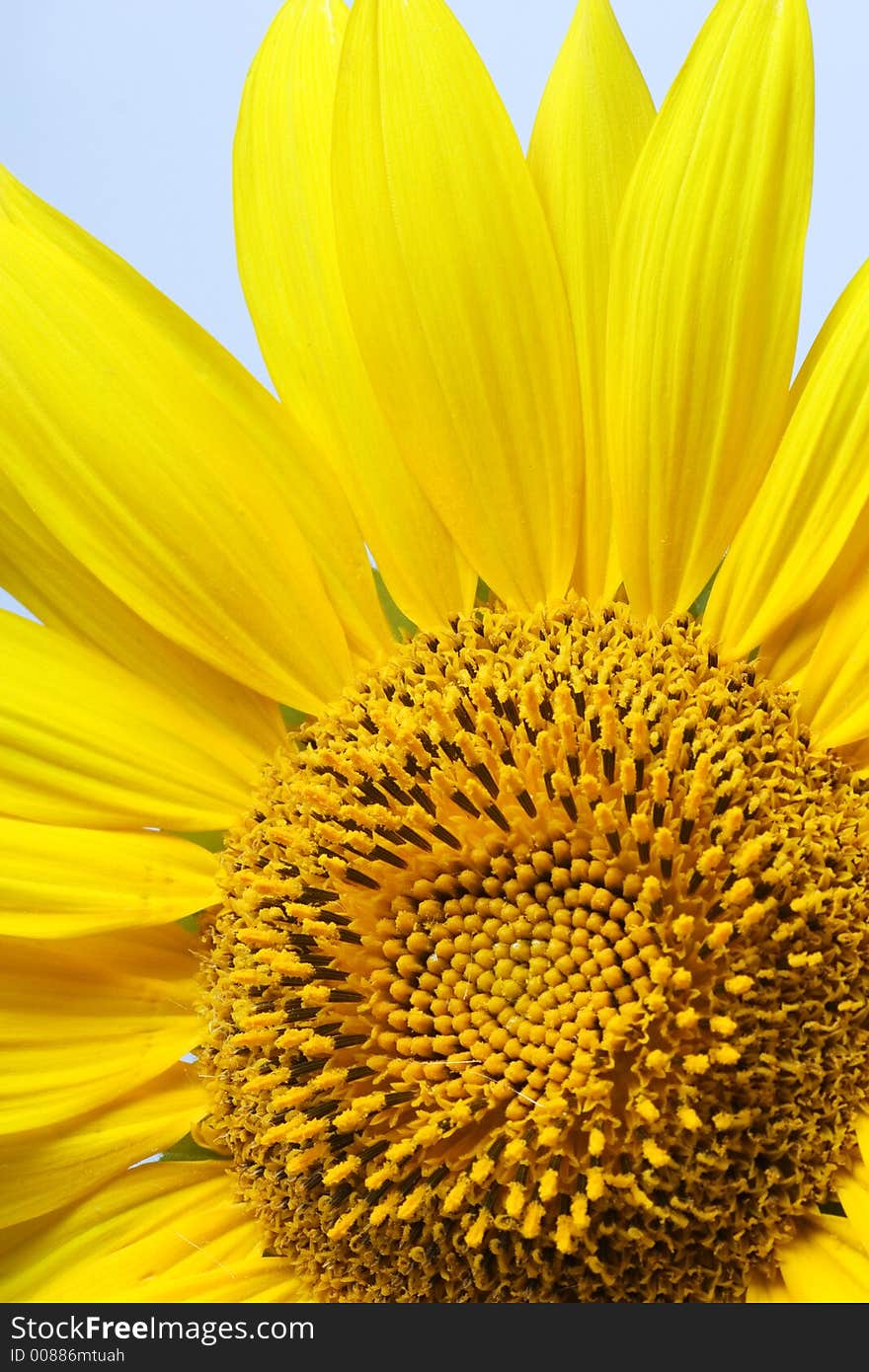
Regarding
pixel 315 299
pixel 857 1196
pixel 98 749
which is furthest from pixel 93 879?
pixel 857 1196

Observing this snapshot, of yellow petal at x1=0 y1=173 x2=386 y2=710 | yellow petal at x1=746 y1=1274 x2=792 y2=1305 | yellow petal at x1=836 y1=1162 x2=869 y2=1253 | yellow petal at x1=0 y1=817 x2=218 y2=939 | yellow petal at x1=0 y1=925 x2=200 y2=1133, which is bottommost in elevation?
yellow petal at x1=746 y1=1274 x2=792 y2=1305

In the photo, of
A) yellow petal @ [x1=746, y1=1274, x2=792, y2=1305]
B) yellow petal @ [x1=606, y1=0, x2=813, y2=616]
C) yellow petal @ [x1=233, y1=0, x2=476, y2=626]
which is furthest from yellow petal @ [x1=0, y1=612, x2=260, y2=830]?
yellow petal @ [x1=746, y1=1274, x2=792, y2=1305]

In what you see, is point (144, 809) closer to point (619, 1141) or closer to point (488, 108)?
point (619, 1141)

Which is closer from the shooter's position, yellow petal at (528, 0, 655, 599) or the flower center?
the flower center

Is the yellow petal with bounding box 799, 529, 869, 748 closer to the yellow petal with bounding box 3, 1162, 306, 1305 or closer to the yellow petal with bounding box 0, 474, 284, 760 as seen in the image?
the yellow petal with bounding box 0, 474, 284, 760

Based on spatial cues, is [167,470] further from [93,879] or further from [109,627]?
[93,879]

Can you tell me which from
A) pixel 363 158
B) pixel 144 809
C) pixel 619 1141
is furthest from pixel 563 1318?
pixel 363 158

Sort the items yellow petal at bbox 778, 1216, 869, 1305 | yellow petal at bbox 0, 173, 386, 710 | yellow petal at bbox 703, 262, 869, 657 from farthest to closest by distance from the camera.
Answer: yellow petal at bbox 0, 173, 386, 710
yellow petal at bbox 703, 262, 869, 657
yellow petal at bbox 778, 1216, 869, 1305
